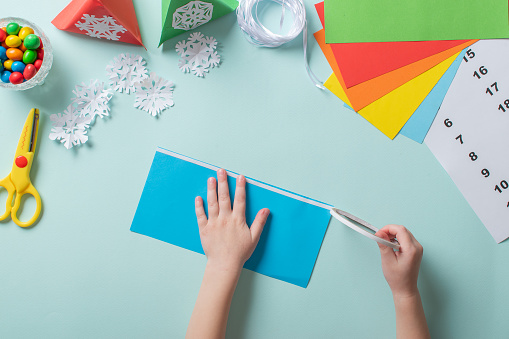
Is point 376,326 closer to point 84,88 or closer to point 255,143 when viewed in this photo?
point 255,143

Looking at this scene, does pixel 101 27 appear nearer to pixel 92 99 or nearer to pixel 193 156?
pixel 92 99

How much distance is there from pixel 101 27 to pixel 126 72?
0.11 metres

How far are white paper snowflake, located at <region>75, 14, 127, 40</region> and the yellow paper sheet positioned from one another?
0.49m

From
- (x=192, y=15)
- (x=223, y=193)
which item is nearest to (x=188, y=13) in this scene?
(x=192, y=15)

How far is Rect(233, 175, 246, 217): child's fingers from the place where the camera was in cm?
87

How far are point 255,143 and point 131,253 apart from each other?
1.29 ft

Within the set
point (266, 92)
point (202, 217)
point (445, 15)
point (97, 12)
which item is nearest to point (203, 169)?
point (202, 217)

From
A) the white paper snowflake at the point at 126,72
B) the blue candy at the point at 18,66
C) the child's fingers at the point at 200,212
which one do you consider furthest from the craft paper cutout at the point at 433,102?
the blue candy at the point at 18,66

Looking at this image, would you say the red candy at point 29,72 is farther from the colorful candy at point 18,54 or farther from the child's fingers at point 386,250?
the child's fingers at point 386,250

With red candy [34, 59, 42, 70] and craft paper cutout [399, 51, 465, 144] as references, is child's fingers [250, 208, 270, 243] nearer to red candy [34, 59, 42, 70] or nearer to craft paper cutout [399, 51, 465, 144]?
craft paper cutout [399, 51, 465, 144]


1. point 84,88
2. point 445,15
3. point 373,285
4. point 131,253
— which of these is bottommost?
point 131,253

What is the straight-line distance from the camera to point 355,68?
885mm

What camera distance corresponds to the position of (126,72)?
2.88ft

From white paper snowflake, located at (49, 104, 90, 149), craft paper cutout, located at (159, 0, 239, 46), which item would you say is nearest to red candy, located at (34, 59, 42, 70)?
white paper snowflake, located at (49, 104, 90, 149)
